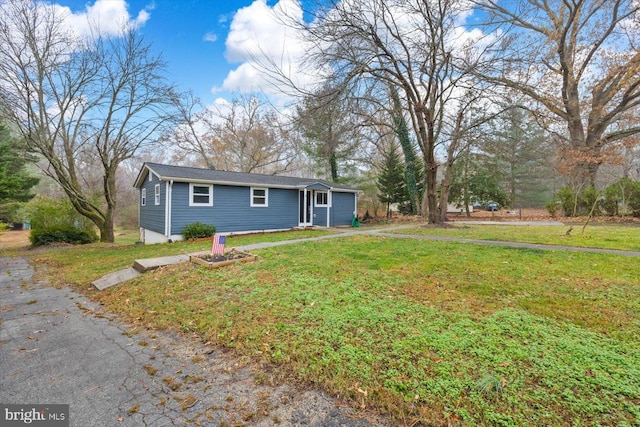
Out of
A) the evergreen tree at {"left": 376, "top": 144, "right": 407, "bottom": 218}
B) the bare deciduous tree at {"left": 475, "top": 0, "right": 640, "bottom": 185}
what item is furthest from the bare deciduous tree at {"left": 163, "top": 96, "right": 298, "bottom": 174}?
the bare deciduous tree at {"left": 475, "top": 0, "right": 640, "bottom": 185}

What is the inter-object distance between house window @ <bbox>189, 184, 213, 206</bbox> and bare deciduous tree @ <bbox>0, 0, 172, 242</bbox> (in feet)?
17.3

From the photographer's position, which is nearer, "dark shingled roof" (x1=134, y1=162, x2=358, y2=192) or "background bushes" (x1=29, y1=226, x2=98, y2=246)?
"dark shingled roof" (x1=134, y1=162, x2=358, y2=192)

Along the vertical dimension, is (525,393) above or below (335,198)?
below

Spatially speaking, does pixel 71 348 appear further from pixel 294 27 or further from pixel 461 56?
pixel 461 56

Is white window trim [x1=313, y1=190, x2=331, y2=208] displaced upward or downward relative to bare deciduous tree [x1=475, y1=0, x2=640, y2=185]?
downward

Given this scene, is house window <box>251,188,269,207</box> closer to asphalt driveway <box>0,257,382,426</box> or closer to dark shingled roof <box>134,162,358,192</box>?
dark shingled roof <box>134,162,358,192</box>

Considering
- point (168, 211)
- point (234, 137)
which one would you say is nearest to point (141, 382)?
point (168, 211)

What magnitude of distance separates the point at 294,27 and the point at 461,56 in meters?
7.68

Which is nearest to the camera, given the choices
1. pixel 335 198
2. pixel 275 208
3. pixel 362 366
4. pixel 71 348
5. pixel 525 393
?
pixel 525 393

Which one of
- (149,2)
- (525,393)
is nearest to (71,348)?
(525,393)

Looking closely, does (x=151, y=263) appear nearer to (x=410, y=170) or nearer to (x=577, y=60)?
(x=410, y=170)

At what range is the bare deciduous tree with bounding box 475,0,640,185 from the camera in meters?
11.1

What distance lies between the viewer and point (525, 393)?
1.97m

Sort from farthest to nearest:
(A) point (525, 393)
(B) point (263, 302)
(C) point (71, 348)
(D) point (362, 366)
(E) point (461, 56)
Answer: (E) point (461, 56) < (B) point (263, 302) < (C) point (71, 348) < (D) point (362, 366) < (A) point (525, 393)
